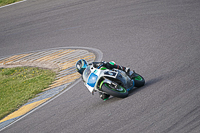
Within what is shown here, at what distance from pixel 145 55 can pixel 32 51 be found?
19.6ft

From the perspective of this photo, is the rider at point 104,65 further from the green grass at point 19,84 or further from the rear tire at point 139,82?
the green grass at point 19,84

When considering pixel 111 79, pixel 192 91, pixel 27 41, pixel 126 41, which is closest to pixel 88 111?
pixel 111 79

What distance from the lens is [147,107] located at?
5.94 meters

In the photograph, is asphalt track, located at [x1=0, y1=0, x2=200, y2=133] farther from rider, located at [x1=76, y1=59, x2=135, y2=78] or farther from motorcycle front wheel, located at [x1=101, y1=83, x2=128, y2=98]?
rider, located at [x1=76, y1=59, x2=135, y2=78]

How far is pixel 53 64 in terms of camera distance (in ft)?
38.6

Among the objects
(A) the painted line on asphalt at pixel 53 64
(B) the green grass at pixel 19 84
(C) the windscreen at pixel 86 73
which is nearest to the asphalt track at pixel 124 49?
(A) the painted line on asphalt at pixel 53 64

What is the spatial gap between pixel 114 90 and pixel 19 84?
5.66 metres

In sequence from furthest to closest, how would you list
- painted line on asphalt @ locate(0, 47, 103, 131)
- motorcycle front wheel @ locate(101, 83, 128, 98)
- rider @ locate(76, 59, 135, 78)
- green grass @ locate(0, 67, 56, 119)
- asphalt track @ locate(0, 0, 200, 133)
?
green grass @ locate(0, 67, 56, 119) < painted line on asphalt @ locate(0, 47, 103, 131) < rider @ locate(76, 59, 135, 78) < motorcycle front wheel @ locate(101, 83, 128, 98) < asphalt track @ locate(0, 0, 200, 133)

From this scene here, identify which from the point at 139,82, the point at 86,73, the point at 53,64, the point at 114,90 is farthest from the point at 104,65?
the point at 53,64

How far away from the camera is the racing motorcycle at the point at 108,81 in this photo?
6.61 m

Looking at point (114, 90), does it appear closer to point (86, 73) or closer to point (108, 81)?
point (108, 81)

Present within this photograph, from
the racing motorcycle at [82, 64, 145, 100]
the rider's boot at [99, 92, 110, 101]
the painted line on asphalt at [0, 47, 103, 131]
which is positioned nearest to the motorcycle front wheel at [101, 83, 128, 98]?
the racing motorcycle at [82, 64, 145, 100]

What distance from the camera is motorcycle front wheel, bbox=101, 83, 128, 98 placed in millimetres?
6535

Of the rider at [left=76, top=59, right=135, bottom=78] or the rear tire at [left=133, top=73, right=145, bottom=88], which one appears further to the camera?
the rear tire at [left=133, top=73, right=145, bottom=88]
